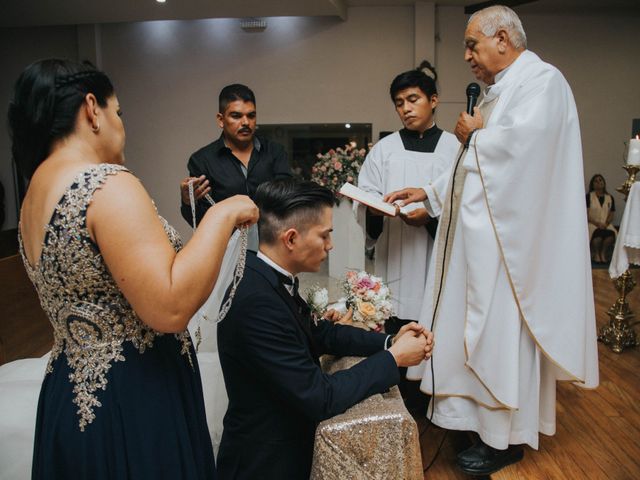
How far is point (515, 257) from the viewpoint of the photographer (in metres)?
2.16

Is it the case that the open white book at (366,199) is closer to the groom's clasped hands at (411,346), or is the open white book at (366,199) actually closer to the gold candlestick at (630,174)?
the groom's clasped hands at (411,346)

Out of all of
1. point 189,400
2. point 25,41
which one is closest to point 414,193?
point 189,400

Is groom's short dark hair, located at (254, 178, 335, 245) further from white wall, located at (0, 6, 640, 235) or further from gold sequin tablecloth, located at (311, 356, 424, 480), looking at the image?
white wall, located at (0, 6, 640, 235)

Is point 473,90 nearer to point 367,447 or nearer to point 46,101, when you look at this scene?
point 367,447

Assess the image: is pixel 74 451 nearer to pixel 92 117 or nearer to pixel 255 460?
pixel 255 460

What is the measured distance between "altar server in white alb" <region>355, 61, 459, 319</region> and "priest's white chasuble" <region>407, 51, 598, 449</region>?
2.37ft

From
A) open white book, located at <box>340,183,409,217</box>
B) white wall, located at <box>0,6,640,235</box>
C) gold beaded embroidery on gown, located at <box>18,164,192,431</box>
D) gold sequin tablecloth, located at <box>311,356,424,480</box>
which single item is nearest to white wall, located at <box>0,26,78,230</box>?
white wall, located at <box>0,6,640,235</box>

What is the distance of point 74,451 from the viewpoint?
43.8 inches

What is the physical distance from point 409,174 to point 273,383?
1921 mm

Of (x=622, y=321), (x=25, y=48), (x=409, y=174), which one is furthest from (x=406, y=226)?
(x=25, y=48)

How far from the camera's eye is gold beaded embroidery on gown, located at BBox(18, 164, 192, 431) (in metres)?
1.01

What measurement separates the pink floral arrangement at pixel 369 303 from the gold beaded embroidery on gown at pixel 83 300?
1.26 m

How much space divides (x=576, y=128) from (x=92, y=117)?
6.23ft

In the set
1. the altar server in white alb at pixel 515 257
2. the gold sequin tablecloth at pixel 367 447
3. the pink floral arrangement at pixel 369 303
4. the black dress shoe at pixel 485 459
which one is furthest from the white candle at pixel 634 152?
the gold sequin tablecloth at pixel 367 447
